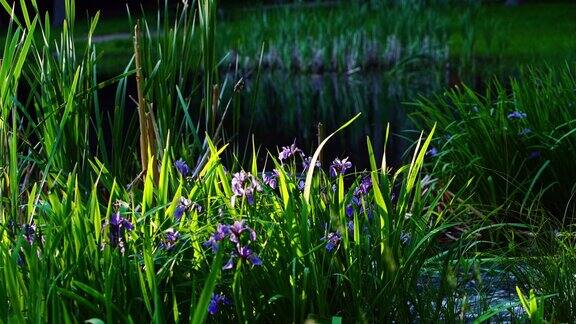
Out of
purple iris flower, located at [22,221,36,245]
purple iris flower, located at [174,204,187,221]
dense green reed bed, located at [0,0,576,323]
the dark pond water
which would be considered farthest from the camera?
the dark pond water

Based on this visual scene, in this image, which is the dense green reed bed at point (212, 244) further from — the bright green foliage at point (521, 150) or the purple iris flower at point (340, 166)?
the bright green foliage at point (521, 150)

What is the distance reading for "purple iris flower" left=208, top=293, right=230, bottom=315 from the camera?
2.35 meters

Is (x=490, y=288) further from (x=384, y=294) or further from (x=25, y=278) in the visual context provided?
(x=25, y=278)

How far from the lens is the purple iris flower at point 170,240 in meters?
2.49

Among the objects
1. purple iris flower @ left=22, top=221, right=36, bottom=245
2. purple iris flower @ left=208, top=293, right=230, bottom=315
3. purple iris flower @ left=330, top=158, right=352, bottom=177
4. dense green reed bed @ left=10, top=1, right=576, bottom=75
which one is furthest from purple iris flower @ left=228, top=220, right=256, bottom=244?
dense green reed bed @ left=10, top=1, right=576, bottom=75

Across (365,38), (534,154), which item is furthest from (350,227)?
(365,38)

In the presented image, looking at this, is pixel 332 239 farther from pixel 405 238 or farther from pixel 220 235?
pixel 220 235

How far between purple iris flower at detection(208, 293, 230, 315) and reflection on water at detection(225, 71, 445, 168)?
4.10 meters

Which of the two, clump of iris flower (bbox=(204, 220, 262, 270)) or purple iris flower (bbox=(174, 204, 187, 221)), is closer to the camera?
clump of iris flower (bbox=(204, 220, 262, 270))

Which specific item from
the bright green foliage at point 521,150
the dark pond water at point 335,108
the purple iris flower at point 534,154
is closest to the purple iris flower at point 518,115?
the bright green foliage at point 521,150

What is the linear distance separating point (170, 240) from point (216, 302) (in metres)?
0.21

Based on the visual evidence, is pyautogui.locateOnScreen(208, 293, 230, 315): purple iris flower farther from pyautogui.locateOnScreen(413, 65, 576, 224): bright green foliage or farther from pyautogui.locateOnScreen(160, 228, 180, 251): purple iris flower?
pyautogui.locateOnScreen(413, 65, 576, 224): bright green foliage

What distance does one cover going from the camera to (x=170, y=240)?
99.0 inches

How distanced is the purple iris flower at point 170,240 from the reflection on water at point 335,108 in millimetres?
4044
